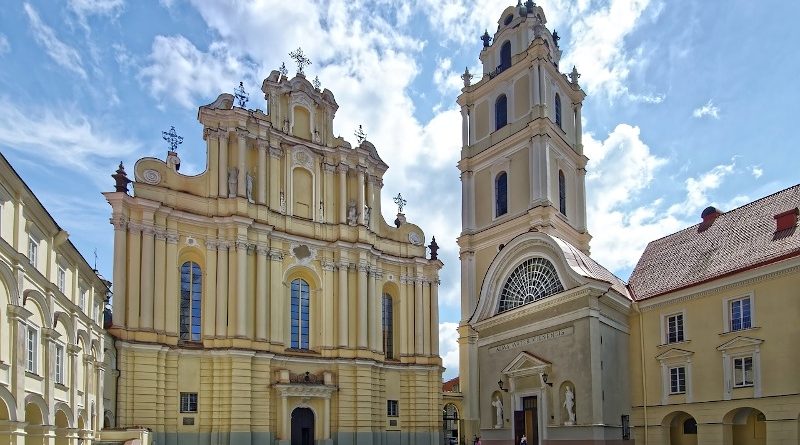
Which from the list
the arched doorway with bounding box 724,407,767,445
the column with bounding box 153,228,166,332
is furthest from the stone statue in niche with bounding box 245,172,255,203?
the arched doorway with bounding box 724,407,767,445

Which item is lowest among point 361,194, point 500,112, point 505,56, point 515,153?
point 361,194

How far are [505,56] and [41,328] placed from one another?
117ft

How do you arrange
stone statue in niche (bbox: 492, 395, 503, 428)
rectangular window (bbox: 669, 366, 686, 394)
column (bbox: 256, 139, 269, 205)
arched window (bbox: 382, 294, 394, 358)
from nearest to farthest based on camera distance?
1. rectangular window (bbox: 669, 366, 686, 394)
2. stone statue in niche (bbox: 492, 395, 503, 428)
3. column (bbox: 256, 139, 269, 205)
4. arched window (bbox: 382, 294, 394, 358)

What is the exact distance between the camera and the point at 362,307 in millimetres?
39250

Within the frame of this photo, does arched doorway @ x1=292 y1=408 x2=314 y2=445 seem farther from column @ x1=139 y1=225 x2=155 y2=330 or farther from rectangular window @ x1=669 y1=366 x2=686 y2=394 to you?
rectangular window @ x1=669 y1=366 x2=686 y2=394

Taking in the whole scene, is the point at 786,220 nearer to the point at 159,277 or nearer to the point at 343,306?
the point at 343,306

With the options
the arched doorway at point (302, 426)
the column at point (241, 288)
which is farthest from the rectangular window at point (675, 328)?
the column at point (241, 288)

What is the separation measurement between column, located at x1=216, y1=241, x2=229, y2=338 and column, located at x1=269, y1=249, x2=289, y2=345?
8.06 feet

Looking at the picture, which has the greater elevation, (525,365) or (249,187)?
(249,187)

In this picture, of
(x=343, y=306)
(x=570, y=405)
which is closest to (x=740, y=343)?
(x=570, y=405)

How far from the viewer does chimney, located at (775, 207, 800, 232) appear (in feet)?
79.8

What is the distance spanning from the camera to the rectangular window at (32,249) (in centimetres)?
1805

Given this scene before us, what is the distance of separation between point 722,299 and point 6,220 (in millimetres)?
22294

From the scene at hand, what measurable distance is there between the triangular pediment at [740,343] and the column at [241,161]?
23672 millimetres
